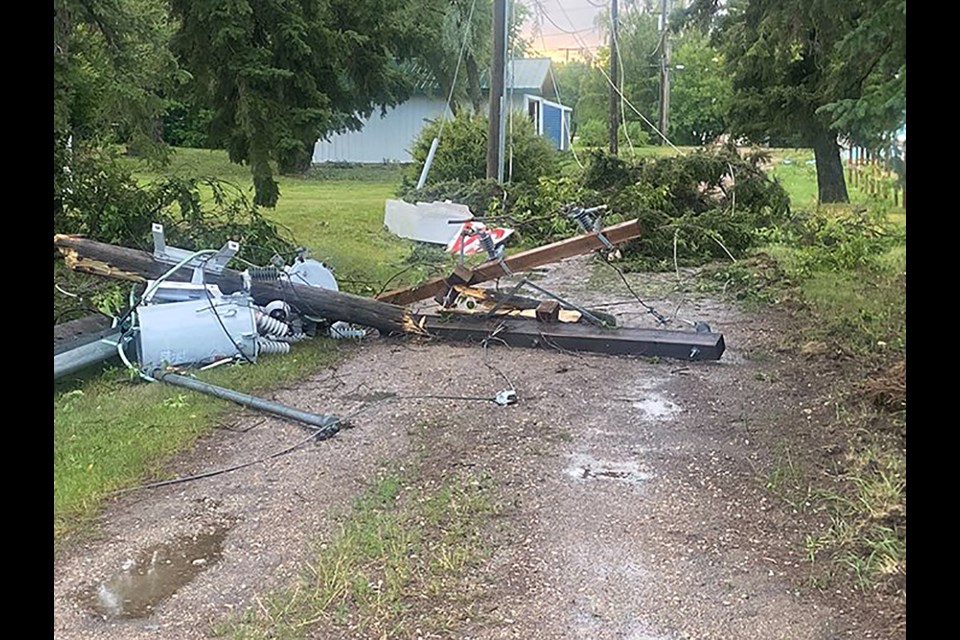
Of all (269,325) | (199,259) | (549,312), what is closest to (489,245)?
(549,312)

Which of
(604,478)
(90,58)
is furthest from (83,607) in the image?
(90,58)

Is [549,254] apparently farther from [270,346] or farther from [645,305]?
[270,346]

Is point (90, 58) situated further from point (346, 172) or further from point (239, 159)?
point (346, 172)

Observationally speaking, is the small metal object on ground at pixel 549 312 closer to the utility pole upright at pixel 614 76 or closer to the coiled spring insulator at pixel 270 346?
the coiled spring insulator at pixel 270 346

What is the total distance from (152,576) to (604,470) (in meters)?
2.06

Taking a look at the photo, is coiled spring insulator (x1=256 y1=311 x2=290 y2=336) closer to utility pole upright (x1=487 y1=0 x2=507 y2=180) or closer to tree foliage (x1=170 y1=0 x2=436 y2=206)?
tree foliage (x1=170 y1=0 x2=436 y2=206)

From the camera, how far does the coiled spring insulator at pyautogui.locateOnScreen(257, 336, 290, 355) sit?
21.6ft

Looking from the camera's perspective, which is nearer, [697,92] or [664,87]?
[697,92]

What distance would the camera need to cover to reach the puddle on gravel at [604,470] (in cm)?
429

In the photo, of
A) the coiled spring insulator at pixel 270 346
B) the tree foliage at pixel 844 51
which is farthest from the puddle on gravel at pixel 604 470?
the coiled spring insulator at pixel 270 346

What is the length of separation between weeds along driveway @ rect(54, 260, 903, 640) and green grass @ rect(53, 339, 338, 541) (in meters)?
0.15

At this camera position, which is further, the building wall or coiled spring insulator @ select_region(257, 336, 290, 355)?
the building wall

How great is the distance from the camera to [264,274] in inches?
283


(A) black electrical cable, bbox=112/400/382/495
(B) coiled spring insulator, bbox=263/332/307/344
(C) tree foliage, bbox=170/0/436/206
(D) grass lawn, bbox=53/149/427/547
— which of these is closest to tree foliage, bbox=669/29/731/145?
(C) tree foliage, bbox=170/0/436/206
